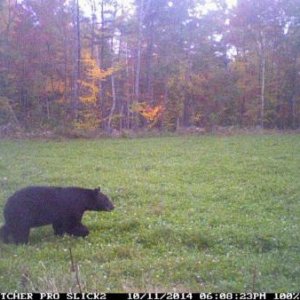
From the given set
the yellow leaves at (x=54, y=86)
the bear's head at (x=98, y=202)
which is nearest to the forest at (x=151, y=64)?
the yellow leaves at (x=54, y=86)

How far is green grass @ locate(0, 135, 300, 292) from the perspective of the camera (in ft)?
22.7

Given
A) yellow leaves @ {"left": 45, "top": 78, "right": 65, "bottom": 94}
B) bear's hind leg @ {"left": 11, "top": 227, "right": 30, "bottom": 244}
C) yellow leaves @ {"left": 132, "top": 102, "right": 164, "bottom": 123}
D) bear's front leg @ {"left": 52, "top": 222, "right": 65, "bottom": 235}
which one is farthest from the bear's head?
yellow leaves @ {"left": 45, "top": 78, "right": 65, "bottom": 94}

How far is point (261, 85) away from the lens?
42.7 meters

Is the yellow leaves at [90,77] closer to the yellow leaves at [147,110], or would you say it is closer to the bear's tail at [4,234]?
the yellow leaves at [147,110]

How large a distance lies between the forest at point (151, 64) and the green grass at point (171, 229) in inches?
731

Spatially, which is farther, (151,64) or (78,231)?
(151,64)

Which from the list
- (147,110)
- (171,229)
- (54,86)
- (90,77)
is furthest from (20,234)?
(54,86)

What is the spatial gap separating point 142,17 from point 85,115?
9.05 meters

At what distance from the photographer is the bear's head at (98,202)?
971 cm

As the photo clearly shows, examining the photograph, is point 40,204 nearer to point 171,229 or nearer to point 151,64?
point 171,229

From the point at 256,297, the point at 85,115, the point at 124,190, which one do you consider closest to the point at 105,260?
the point at 256,297

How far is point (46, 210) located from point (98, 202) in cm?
132

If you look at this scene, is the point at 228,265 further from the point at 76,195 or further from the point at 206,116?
the point at 206,116

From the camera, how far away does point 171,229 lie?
30.2ft
